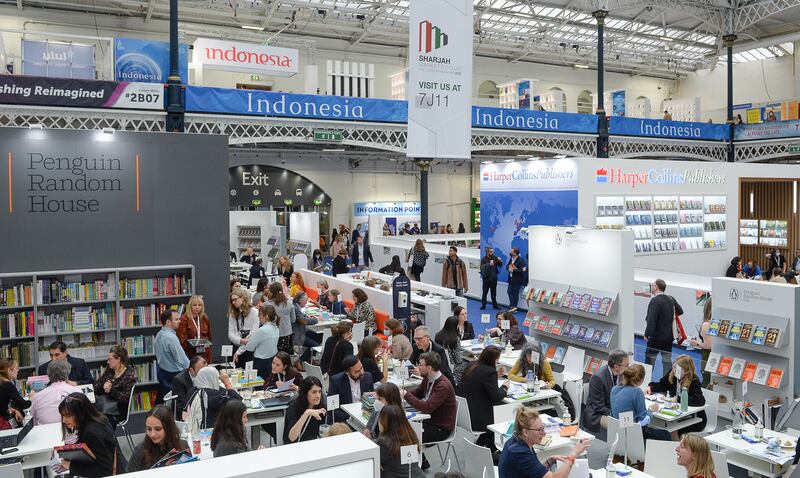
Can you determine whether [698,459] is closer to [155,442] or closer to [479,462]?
[479,462]

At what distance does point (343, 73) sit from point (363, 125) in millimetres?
1749

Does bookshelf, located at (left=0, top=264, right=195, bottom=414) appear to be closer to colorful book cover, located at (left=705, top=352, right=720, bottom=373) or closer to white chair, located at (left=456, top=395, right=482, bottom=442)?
white chair, located at (left=456, top=395, right=482, bottom=442)

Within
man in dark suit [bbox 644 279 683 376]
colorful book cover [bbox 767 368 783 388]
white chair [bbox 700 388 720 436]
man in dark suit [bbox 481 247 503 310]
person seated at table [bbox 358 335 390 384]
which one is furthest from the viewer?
man in dark suit [bbox 481 247 503 310]

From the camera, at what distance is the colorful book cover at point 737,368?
7.18 m

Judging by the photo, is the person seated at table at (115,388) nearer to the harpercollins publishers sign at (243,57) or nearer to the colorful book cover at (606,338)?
the colorful book cover at (606,338)

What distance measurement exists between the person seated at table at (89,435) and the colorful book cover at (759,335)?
6.33m

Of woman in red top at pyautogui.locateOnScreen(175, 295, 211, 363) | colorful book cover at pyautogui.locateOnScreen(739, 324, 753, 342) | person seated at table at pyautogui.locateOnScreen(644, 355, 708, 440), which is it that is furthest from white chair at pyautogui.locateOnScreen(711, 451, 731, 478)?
woman in red top at pyautogui.locateOnScreen(175, 295, 211, 363)

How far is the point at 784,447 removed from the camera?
5.11 m

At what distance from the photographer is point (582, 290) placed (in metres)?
8.80

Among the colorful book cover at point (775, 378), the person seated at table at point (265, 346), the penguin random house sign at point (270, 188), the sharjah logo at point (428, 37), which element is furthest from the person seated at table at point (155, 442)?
the penguin random house sign at point (270, 188)

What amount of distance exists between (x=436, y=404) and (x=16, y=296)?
516cm

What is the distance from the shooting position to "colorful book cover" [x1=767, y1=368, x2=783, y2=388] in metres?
6.80

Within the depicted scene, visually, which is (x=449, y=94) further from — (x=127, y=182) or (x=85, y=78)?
(x=85, y=78)

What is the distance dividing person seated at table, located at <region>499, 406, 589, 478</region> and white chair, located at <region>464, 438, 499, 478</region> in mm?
251
